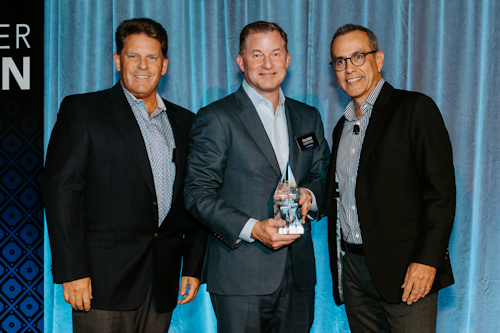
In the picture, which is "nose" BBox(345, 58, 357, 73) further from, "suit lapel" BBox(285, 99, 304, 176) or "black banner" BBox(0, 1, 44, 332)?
"black banner" BBox(0, 1, 44, 332)

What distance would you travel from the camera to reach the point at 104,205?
2.11m

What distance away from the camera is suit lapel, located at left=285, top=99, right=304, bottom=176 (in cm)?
220

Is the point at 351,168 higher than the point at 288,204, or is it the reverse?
the point at 351,168

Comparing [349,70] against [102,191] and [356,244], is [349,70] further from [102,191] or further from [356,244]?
[102,191]

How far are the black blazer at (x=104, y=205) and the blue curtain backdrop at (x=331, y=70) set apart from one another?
1.45 metres

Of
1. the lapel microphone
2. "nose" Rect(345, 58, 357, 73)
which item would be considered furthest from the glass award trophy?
"nose" Rect(345, 58, 357, 73)

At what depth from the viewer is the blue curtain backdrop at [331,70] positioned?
3377 mm

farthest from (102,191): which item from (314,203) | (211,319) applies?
(211,319)

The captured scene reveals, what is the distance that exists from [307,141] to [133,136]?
97 cm

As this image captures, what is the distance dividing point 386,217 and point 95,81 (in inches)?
107

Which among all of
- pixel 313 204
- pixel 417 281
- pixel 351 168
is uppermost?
pixel 351 168

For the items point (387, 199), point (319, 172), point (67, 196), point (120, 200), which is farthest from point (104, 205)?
point (387, 199)

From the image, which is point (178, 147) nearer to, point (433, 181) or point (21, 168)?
point (433, 181)

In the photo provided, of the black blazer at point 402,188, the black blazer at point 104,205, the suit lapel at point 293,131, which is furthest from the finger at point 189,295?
the black blazer at point 402,188
